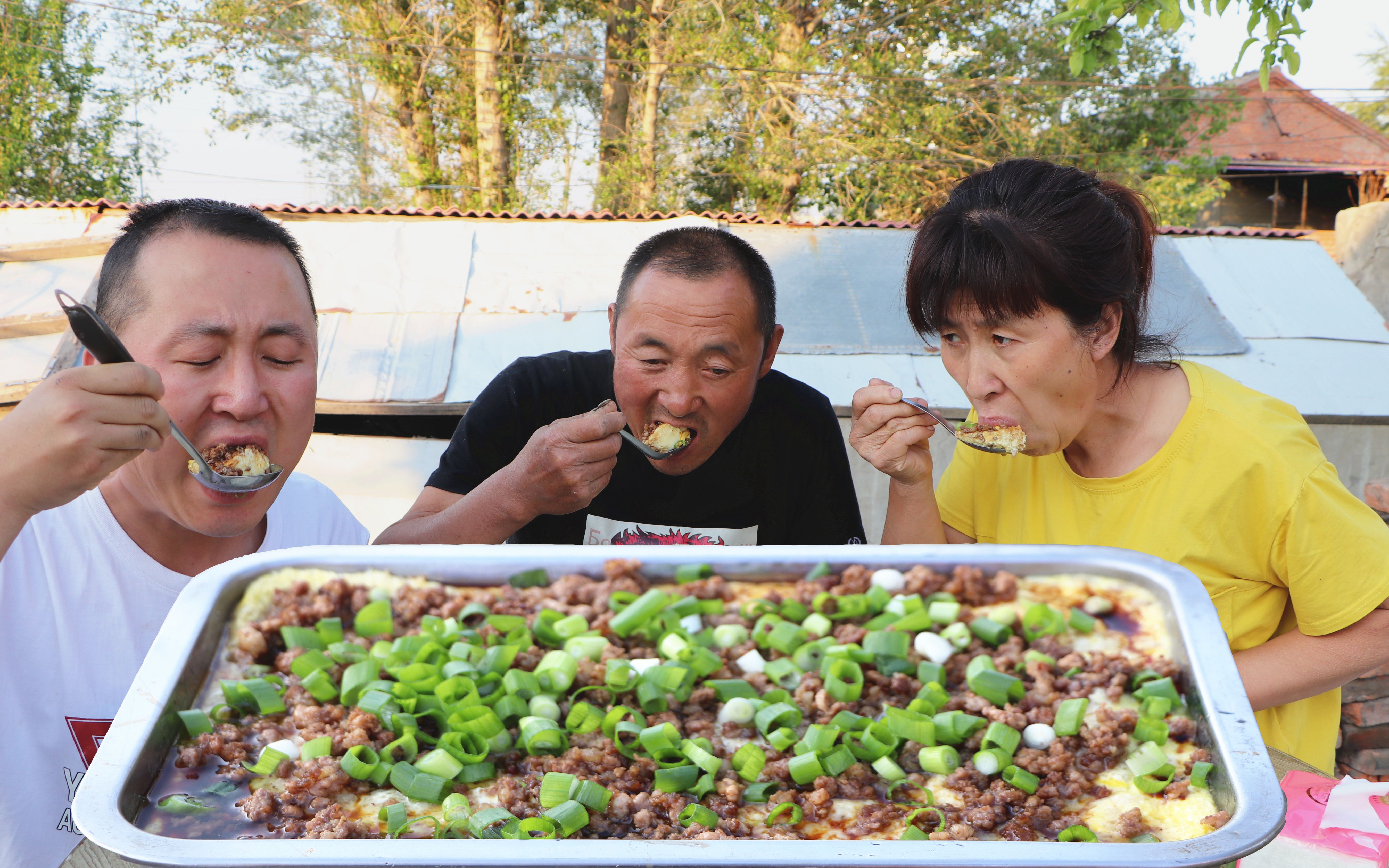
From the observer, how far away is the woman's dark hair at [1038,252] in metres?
2.01

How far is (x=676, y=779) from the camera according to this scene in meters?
1.36

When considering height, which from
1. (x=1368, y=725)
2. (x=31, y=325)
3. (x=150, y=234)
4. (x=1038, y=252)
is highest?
(x=150, y=234)

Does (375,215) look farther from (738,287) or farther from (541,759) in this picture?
(541,759)

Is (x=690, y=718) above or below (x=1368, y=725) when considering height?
above

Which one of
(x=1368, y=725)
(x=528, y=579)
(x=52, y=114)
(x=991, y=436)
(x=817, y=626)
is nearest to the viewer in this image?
(x=817, y=626)

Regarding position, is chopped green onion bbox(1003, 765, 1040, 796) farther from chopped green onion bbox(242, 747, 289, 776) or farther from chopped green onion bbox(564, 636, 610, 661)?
chopped green onion bbox(242, 747, 289, 776)

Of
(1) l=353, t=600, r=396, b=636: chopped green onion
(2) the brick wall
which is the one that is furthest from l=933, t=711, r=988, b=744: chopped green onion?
(2) the brick wall

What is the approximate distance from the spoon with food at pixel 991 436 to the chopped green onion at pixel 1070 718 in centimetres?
72

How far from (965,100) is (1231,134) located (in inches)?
655

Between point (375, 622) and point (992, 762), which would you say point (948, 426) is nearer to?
point (992, 762)

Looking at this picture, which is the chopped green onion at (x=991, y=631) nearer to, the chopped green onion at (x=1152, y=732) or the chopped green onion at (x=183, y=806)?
the chopped green onion at (x=1152, y=732)

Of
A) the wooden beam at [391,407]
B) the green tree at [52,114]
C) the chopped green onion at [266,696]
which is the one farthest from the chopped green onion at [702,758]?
the green tree at [52,114]

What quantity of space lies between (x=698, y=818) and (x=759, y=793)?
132mm

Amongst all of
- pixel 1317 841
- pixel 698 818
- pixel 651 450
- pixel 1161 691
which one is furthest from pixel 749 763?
pixel 651 450
